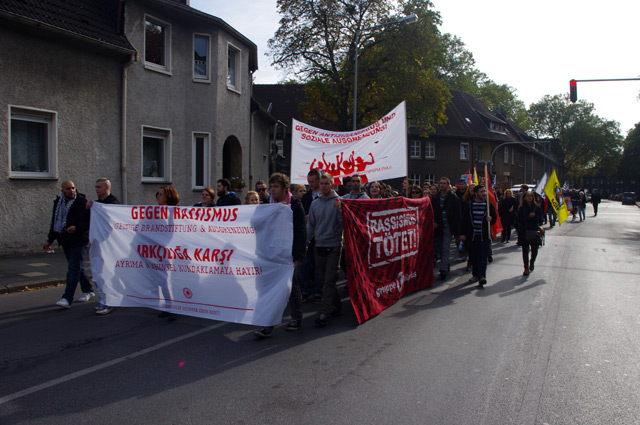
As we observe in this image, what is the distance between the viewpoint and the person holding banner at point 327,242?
20.4ft

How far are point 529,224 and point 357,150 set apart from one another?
154 inches

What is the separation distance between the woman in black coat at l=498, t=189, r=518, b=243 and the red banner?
8.78 metres

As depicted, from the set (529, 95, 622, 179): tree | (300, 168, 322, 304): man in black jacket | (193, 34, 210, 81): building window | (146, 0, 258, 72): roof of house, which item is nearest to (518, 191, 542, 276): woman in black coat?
(300, 168, 322, 304): man in black jacket

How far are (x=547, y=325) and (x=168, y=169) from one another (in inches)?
501

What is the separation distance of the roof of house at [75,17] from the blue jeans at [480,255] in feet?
34.6

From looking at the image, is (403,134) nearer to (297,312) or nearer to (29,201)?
(297,312)

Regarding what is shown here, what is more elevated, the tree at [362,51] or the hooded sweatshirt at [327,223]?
the tree at [362,51]

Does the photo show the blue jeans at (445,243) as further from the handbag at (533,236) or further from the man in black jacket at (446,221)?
the handbag at (533,236)

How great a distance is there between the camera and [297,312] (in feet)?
19.6

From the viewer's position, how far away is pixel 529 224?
1041cm

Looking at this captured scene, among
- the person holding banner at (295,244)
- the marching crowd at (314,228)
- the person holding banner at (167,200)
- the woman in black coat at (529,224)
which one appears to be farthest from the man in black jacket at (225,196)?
the woman in black coat at (529,224)

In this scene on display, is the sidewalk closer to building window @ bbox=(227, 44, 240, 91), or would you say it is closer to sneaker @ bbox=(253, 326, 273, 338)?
sneaker @ bbox=(253, 326, 273, 338)

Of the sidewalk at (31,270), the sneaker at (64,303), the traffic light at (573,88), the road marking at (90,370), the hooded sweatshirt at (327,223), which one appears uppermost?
the traffic light at (573,88)

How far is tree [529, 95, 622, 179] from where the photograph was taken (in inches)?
3541
